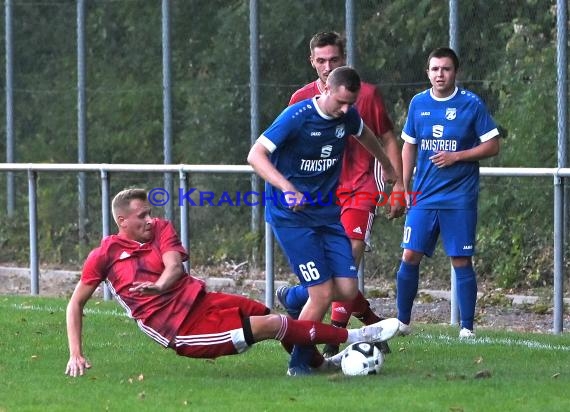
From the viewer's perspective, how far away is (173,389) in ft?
26.9

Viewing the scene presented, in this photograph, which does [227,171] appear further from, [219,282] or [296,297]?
[296,297]

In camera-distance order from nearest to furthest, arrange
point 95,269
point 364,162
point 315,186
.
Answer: point 95,269 < point 315,186 < point 364,162

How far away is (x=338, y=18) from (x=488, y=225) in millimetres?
2889

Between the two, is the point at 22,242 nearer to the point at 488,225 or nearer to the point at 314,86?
the point at 488,225

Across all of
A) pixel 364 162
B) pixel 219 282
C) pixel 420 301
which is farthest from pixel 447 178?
pixel 219 282

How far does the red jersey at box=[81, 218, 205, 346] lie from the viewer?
8.56 m

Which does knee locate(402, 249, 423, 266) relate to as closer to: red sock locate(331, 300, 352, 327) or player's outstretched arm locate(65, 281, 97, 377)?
red sock locate(331, 300, 352, 327)

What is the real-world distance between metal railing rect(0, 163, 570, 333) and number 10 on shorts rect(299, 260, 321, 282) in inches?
125

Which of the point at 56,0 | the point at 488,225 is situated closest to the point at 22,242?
the point at 56,0

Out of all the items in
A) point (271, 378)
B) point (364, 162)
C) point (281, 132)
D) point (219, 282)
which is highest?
point (281, 132)

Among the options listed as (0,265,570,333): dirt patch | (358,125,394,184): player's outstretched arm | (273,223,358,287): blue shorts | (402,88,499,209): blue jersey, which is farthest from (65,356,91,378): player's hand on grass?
(0,265,570,333): dirt patch

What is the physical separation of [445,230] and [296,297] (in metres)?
1.52

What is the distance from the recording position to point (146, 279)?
862 centimetres

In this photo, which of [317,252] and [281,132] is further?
[317,252]
